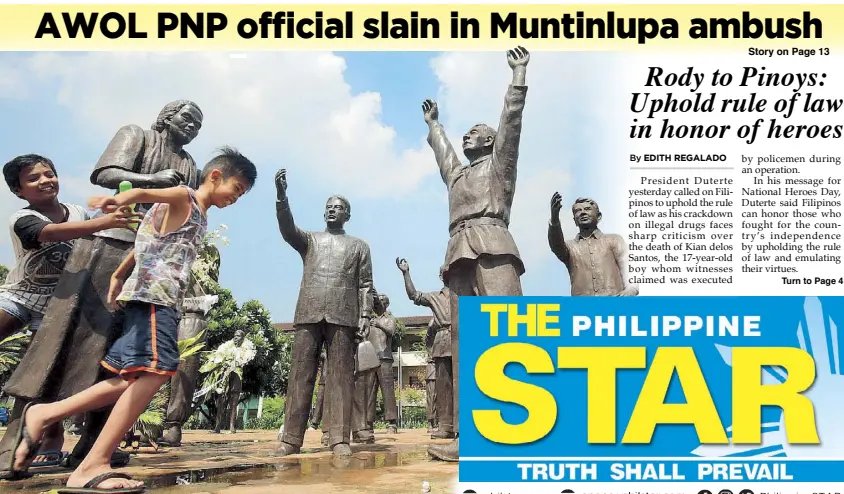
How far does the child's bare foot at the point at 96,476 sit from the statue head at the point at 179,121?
2.60m

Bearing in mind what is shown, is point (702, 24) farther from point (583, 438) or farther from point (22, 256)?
point (22, 256)

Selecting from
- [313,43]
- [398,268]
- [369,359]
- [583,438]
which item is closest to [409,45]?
[313,43]

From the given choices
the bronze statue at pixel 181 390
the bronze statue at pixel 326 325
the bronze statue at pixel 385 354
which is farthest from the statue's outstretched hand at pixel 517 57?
the bronze statue at pixel 385 354

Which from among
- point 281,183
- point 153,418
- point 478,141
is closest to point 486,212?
point 478,141

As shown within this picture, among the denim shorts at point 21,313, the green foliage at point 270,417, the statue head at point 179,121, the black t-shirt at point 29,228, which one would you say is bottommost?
the green foliage at point 270,417

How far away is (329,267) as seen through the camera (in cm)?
716

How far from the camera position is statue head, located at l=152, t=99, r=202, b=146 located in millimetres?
5586

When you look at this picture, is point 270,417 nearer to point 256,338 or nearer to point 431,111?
point 256,338

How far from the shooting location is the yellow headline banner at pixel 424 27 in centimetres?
617

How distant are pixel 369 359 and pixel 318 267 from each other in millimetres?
3852

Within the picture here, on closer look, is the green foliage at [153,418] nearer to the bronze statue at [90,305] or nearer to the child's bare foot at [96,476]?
the bronze statue at [90,305]

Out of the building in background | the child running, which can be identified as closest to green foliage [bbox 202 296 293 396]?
the building in background

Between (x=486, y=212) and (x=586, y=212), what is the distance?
1.88 metres

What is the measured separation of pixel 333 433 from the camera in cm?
696
